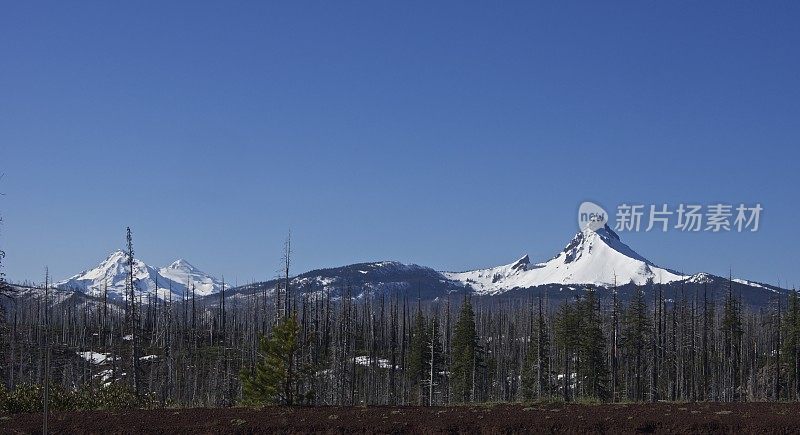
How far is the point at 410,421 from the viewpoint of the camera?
99.4 feet

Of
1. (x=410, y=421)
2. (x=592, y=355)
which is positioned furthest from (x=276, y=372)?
(x=592, y=355)

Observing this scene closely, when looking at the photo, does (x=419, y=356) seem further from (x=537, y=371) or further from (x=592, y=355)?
(x=592, y=355)

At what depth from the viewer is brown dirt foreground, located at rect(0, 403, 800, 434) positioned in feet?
91.4

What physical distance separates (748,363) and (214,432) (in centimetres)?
8743

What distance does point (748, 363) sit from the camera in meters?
97.0

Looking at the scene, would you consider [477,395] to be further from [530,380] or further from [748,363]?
[748,363]

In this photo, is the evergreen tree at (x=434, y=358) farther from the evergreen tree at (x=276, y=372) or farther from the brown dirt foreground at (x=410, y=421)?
the brown dirt foreground at (x=410, y=421)

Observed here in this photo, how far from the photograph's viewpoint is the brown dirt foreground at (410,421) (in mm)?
27859

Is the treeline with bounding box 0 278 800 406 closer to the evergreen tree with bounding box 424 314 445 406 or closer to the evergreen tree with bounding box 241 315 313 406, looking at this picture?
the evergreen tree with bounding box 424 314 445 406

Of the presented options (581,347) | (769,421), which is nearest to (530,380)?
(581,347)

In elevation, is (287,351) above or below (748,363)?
above

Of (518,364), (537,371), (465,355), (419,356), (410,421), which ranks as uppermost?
(410,421)

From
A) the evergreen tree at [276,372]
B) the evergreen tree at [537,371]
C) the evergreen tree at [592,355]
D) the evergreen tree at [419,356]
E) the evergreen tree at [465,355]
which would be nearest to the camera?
the evergreen tree at [276,372]

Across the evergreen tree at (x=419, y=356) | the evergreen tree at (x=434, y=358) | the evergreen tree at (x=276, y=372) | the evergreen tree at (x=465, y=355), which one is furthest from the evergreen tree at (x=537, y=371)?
the evergreen tree at (x=276, y=372)
